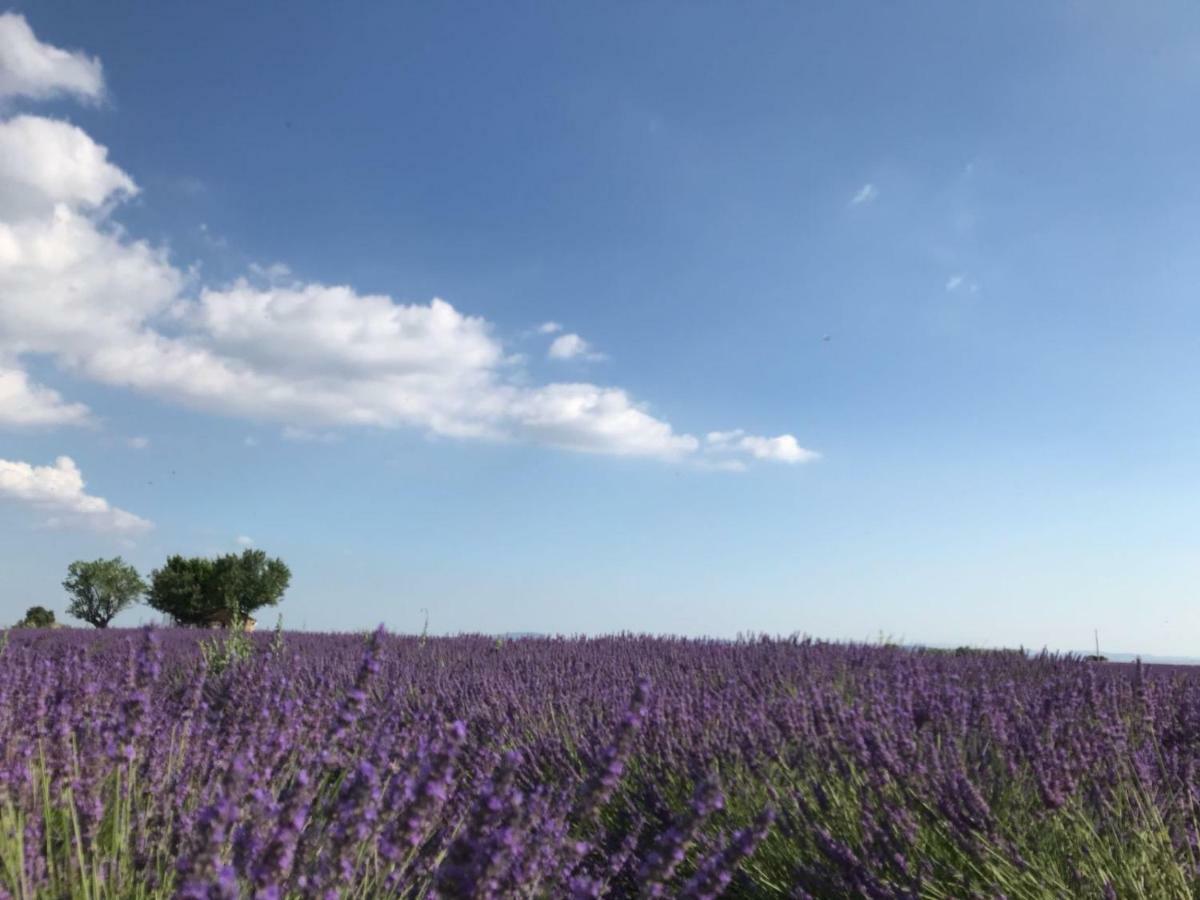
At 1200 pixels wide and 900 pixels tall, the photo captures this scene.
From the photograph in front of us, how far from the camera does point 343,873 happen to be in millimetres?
1492

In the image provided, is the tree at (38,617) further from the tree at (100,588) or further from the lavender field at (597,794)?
the lavender field at (597,794)

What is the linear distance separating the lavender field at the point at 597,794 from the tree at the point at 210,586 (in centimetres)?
2179

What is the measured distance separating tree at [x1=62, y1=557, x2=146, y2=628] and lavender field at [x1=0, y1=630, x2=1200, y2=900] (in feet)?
91.7

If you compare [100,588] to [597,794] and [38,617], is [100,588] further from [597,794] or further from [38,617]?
[597,794]

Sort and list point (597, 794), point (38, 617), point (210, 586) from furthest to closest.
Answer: point (210, 586)
point (38, 617)
point (597, 794)

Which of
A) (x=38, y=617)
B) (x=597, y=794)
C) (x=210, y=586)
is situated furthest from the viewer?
(x=210, y=586)

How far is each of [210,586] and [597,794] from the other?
26.2 m

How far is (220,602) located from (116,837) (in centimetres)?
2507

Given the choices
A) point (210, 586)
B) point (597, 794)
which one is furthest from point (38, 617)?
point (597, 794)

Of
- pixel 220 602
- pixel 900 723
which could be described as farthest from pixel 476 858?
pixel 220 602

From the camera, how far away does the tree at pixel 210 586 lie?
24.8 metres

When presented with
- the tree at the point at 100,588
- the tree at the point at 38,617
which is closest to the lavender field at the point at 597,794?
the tree at the point at 38,617

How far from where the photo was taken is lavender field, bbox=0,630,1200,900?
151 cm

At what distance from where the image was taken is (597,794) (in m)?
1.60
